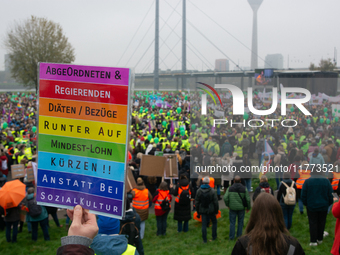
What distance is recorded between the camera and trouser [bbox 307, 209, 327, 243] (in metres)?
5.55

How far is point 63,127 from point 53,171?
0.37 meters

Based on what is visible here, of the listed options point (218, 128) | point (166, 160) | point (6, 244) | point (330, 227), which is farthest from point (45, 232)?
point (218, 128)

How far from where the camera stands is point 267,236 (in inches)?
79.6

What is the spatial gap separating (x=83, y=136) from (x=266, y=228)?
1527mm

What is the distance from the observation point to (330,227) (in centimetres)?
671

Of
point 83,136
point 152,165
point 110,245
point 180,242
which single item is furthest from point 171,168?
point 83,136

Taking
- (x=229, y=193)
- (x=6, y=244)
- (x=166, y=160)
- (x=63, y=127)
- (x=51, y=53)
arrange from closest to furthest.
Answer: (x=63, y=127) → (x=229, y=193) → (x=6, y=244) → (x=166, y=160) → (x=51, y=53)

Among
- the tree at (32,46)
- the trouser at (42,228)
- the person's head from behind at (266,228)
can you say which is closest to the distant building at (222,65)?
the tree at (32,46)

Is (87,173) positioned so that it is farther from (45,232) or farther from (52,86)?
(45,232)

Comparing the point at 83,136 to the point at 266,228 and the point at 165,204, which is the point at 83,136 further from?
the point at 165,204

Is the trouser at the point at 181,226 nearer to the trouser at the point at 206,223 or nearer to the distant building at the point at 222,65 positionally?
the trouser at the point at 206,223

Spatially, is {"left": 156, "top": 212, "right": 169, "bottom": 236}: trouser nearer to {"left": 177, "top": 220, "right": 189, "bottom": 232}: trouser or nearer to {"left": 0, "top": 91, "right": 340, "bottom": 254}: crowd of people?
{"left": 0, "top": 91, "right": 340, "bottom": 254}: crowd of people

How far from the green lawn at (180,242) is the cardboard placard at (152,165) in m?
1.32

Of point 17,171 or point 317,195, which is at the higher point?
point 317,195
